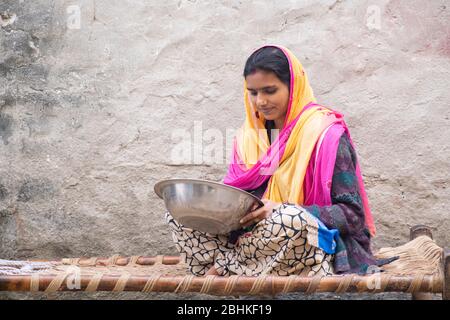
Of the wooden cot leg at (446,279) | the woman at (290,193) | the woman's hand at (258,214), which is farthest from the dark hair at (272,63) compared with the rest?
the wooden cot leg at (446,279)

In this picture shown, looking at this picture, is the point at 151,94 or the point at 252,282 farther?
the point at 151,94

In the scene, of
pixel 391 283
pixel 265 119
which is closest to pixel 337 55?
pixel 265 119

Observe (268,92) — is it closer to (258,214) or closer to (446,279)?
(258,214)

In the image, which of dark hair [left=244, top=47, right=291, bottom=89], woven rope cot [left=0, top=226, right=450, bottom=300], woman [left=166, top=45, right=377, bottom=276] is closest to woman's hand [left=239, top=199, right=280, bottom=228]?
woman [left=166, top=45, right=377, bottom=276]

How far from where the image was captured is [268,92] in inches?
146

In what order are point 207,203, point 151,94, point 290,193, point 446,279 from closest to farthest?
1. point 446,279
2. point 207,203
3. point 290,193
4. point 151,94

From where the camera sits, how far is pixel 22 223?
4730mm

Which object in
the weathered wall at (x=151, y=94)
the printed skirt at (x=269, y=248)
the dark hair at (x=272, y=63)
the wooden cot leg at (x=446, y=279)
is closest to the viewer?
the wooden cot leg at (x=446, y=279)

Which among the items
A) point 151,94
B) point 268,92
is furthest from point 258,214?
point 151,94

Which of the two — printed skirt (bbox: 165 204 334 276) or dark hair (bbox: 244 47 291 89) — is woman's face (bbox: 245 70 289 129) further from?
printed skirt (bbox: 165 204 334 276)

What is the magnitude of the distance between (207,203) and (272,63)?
0.76m

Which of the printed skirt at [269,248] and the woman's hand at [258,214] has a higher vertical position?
the woman's hand at [258,214]

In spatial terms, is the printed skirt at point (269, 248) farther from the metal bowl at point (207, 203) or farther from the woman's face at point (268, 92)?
the woman's face at point (268, 92)

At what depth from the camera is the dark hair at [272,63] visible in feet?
12.0
